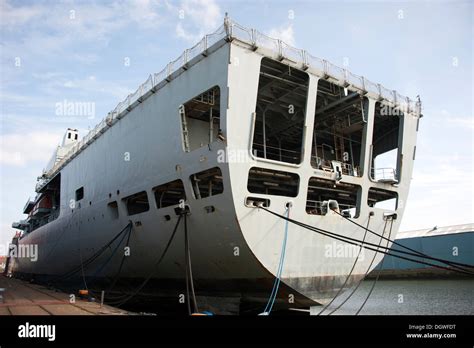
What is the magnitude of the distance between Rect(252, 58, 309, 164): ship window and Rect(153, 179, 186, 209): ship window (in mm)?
3073

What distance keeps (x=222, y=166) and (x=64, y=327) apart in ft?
18.6

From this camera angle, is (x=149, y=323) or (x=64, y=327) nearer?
(x=64, y=327)

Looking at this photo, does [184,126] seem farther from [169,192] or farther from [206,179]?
[169,192]

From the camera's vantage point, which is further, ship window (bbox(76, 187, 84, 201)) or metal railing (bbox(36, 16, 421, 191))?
ship window (bbox(76, 187, 84, 201))

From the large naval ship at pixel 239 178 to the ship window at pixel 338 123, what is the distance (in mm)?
68

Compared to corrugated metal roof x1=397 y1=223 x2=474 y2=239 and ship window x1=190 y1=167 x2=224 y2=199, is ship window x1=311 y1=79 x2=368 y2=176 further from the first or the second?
corrugated metal roof x1=397 y1=223 x2=474 y2=239

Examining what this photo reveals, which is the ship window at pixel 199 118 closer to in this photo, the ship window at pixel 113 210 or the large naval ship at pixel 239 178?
the large naval ship at pixel 239 178

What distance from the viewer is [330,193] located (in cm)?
1436

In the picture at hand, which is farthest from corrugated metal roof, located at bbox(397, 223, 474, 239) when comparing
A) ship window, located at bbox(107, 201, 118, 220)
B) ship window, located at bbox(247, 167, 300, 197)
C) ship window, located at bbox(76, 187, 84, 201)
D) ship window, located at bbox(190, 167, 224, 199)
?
ship window, located at bbox(76, 187, 84, 201)

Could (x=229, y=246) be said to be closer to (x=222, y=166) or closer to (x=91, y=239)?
(x=222, y=166)

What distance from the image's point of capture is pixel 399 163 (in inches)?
551

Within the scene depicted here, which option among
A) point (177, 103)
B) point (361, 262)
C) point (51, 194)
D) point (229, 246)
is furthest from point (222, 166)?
point (51, 194)

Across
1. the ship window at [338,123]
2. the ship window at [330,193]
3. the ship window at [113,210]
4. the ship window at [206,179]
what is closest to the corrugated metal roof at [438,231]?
the ship window at [338,123]

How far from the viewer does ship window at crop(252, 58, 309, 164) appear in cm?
1196
